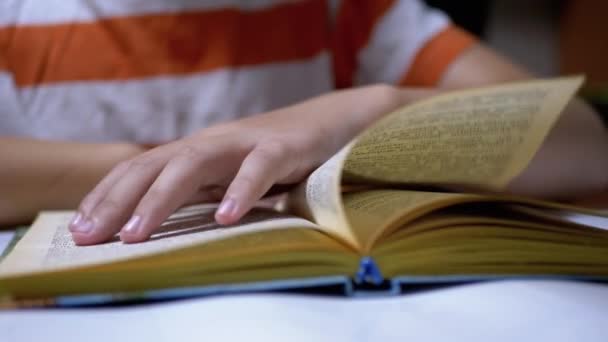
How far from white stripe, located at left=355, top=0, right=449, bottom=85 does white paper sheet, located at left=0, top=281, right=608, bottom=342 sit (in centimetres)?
64

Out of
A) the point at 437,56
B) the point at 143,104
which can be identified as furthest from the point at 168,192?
the point at 437,56

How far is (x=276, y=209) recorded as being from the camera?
51cm

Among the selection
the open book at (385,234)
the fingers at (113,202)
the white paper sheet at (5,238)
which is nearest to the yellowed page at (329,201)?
the open book at (385,234)

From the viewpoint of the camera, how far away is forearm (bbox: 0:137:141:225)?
569 millimetres

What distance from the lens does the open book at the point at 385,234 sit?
0.33 m

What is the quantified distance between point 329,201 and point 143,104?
506 millimetres

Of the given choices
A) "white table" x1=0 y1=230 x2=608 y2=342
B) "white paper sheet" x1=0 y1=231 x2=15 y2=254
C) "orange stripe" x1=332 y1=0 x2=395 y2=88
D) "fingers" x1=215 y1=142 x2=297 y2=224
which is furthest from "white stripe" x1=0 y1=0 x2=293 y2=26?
"white table" x1=0 y1=230 x2=608 y2=342

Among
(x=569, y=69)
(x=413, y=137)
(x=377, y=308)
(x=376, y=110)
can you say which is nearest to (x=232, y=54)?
(x=376, y=110)

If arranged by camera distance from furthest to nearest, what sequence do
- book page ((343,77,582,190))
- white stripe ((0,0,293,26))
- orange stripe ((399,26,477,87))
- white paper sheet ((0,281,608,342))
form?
orange stripe ((399,26,477,87))
white stripe ((0,0,293,26))
book page ((343,77,582,190))
white paper sheet ((0,281,608,342))

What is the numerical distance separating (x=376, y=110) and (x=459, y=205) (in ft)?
0.53

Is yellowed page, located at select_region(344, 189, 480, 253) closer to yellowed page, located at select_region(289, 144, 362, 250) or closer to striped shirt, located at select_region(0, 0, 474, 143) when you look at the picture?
yellowed page, located at select_region(289, 144, 362, 250)

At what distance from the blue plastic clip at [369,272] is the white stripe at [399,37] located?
64 centimetres

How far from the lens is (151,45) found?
82cm

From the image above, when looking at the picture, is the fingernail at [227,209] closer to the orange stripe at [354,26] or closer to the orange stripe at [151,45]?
the orange stripe at [151,45]
